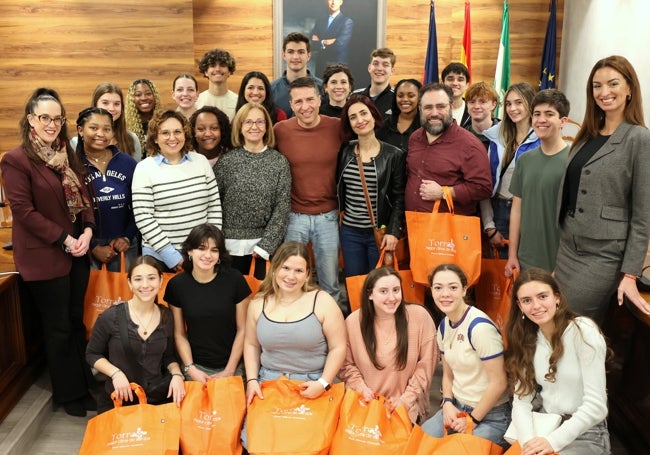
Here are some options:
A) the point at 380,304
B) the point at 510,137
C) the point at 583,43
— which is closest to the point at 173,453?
the point at 380,304

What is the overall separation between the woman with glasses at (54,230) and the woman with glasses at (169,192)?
30 centimetres

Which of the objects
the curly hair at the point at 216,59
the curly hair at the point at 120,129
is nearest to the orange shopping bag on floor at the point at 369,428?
the curly hair at the point at 120,129

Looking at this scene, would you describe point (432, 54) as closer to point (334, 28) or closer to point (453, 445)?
point (334, 28)

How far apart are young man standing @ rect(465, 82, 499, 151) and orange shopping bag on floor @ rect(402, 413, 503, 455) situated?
193cm

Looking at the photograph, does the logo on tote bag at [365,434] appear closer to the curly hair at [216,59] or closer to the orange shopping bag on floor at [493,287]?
the orange shopping bag on floor at [493,287]

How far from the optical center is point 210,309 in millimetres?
3148

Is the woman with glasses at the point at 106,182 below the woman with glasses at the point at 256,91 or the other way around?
below

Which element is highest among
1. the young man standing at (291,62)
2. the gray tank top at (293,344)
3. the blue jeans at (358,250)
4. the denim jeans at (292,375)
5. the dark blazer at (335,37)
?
the dark blazer at (335,37)

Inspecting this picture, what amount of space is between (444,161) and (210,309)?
4.80 ft

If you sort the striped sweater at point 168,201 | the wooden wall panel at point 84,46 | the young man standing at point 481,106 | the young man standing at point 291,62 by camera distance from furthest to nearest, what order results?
Answer: the wooden wall panel at point 84,46, the young man standing at point 291,62, the young man standing at point 481,106, the striped sweater at point 168,201

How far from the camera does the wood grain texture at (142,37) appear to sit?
5.41 meters

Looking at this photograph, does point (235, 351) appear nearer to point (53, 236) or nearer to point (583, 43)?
point (53, 236)

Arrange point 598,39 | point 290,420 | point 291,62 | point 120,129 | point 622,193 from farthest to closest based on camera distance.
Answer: point 598,39
point 291,62
point 120,129
point 290,420
point 622,193

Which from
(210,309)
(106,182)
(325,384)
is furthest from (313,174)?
(325,384)
